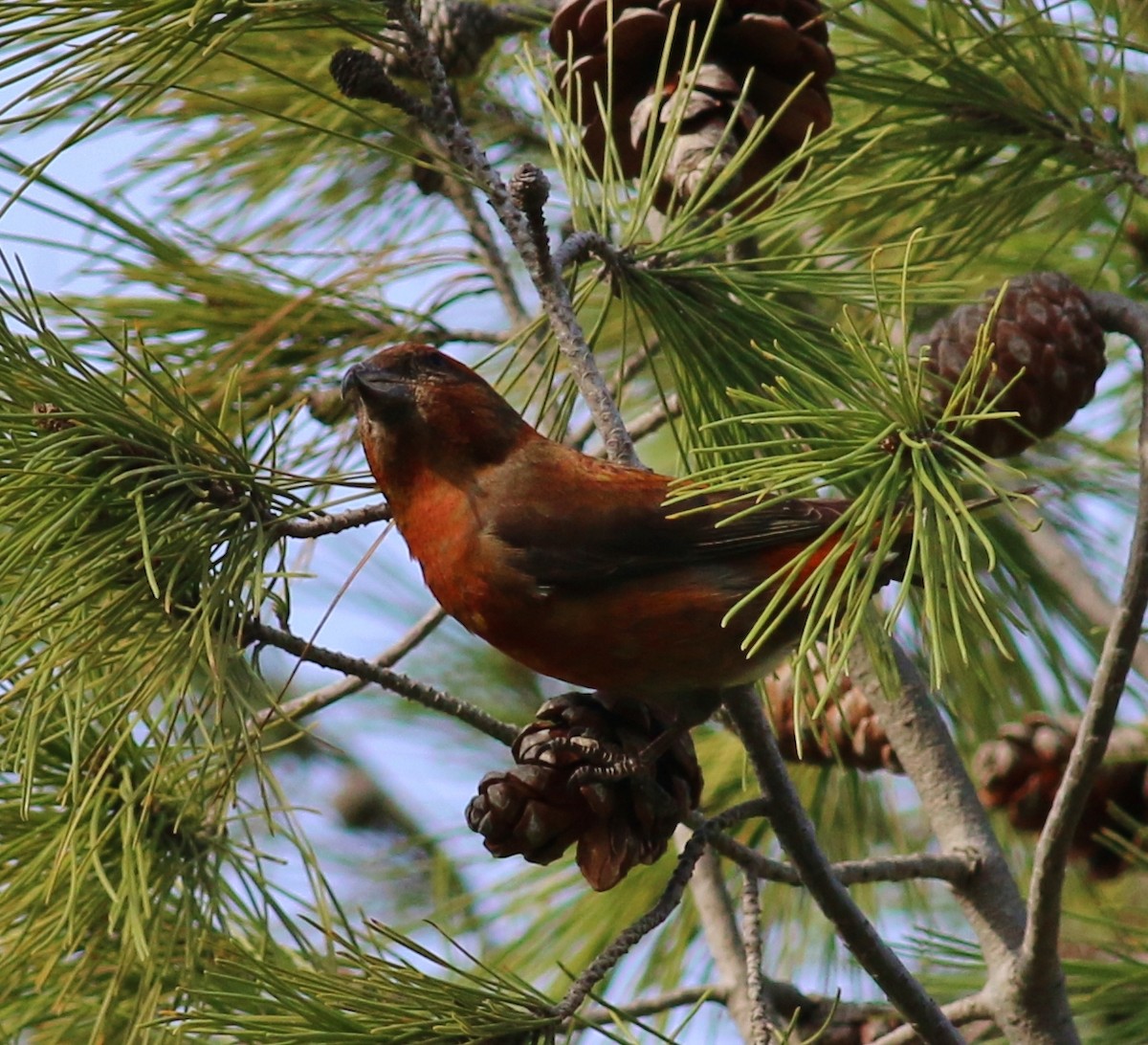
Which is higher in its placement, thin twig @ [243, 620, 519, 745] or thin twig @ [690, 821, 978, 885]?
thin twig @ [243, 620, 519, 745]

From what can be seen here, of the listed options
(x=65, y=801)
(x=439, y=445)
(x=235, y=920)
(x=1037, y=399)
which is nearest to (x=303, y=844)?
(x=235, y=920)

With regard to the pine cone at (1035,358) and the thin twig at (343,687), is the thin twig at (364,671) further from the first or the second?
the pine cone at (1035,358)

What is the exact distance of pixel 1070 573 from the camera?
3551 mm

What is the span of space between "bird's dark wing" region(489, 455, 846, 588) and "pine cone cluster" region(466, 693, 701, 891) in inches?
13.3

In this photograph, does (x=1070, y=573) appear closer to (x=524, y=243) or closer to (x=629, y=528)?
(x=629, y=528)

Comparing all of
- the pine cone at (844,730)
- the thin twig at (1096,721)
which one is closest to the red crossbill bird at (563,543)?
the thin twig at (1096,721)

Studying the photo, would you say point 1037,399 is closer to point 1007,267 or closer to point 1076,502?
point 1007,267

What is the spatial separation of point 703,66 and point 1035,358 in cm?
72

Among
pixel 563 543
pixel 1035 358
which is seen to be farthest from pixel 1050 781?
pixel 563 543

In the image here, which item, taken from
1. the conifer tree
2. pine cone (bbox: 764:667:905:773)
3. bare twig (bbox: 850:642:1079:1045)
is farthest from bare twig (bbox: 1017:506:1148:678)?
bare twig (bbox: 850:642:1079:1045)

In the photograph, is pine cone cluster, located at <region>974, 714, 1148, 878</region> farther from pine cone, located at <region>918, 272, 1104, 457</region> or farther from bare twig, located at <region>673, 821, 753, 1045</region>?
pine cone, located at <region>918, 272, 1104, 457</region>

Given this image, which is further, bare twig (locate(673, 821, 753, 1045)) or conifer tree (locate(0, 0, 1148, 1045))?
bare twig (locate(673, 821, 753, 1045))

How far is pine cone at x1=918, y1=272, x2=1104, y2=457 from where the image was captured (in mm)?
2297

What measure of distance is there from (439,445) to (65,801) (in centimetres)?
77
